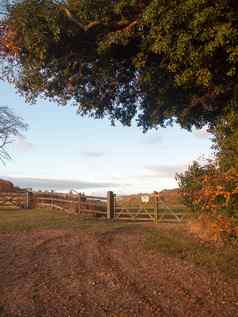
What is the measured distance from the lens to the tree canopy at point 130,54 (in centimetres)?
1515

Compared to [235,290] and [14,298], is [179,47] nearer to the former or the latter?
[235,290]

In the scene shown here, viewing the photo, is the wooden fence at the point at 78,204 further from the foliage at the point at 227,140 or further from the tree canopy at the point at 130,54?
the foliage at the point at 227,140

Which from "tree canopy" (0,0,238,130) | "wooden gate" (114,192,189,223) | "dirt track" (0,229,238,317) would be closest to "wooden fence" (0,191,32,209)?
"wooden gate" (114,192,189,223)

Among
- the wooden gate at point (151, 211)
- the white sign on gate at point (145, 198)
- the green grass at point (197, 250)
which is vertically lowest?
the green grass at point (197, 250)

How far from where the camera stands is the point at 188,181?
2002 cm

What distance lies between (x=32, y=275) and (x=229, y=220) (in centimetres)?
616

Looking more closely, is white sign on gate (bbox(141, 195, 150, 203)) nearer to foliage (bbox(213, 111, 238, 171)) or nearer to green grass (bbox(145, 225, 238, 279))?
green grass (bbox(145, 225, 238, 279))

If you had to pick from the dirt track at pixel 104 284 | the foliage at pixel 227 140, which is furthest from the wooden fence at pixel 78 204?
the dirt track at pixel 104 284

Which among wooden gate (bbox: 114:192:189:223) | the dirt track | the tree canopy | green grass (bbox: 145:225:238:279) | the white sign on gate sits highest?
the tree canopy

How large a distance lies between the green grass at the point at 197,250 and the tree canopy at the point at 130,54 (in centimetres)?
490

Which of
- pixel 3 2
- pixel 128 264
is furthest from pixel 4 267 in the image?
pixel 3 2

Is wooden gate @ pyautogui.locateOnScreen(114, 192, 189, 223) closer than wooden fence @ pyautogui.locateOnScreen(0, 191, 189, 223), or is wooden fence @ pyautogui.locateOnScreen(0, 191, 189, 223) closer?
wooden gate @ pyautogui.locateOnScreen(114, 192, 189, 223)

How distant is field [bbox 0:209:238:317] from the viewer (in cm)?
947

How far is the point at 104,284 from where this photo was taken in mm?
11344
